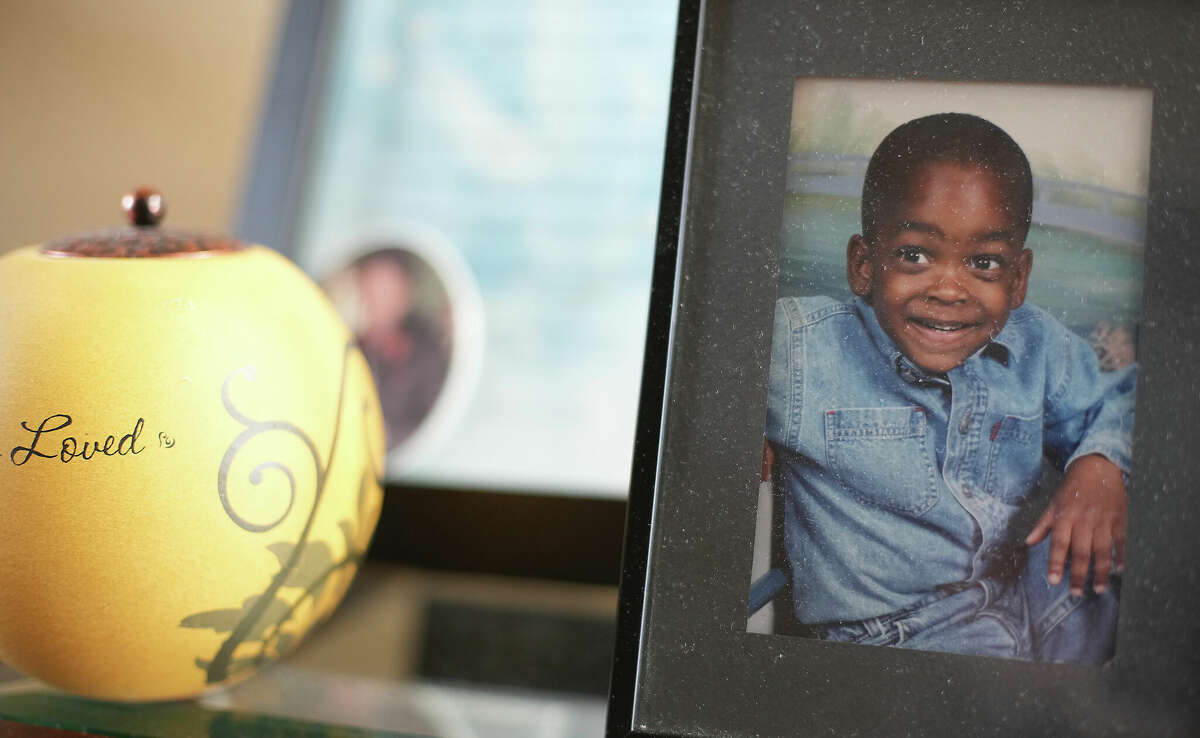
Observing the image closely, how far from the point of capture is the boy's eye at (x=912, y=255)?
340 mm

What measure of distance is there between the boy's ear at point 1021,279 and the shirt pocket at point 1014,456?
0.12ft

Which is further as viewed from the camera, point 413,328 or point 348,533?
point 413,328

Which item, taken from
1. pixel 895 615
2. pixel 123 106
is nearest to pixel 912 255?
pixel 895 615

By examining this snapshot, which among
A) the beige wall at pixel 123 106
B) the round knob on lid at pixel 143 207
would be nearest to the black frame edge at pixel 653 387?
the round knob on lid at pixel 143 207

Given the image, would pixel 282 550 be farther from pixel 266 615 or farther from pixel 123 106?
pixel 123 106

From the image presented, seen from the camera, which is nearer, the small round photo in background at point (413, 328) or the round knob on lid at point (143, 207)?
the round knob on lid at point (143, 207)

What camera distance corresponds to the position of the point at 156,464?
13.1 inches

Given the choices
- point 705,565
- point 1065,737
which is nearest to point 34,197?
point 705,565

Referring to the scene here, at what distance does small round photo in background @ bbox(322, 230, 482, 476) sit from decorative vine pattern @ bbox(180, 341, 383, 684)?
12.0 inches

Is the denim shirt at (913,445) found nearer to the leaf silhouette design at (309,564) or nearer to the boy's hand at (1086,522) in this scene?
the boy's hand at (1086,522)

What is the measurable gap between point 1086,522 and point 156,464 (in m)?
0.30

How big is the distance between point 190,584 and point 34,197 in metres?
0.53

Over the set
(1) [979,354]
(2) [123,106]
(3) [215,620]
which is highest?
(2) [123,106]

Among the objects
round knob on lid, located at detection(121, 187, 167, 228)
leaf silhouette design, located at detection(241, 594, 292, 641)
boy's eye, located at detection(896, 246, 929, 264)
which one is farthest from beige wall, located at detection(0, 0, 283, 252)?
boy's eye, located at detection(896, 246, 929, 264)
